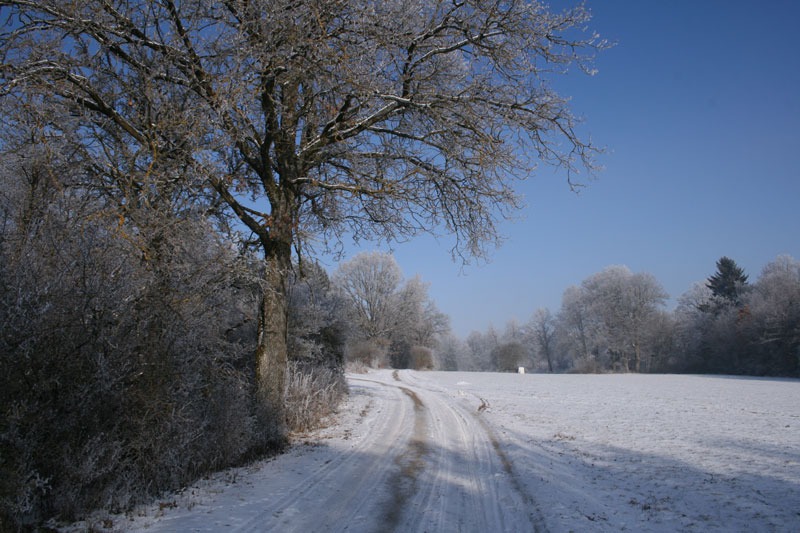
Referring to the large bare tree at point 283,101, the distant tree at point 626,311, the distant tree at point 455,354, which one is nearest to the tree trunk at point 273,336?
the large bare tree at point 283,101

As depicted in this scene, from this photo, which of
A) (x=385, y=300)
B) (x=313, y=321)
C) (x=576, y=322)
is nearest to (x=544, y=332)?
(x=576, y=322)

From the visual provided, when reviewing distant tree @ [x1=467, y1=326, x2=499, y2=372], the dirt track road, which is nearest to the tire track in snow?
the dirt track road

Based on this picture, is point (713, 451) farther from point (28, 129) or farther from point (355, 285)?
point (355, 285)

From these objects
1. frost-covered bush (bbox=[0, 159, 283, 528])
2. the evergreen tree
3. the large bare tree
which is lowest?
frost-covered bush (bbox=[0, 159, 283, 528])

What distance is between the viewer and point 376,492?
434 centimetres

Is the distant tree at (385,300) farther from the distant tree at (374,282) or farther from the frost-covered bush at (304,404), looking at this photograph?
the frost-covered bush at (304,404)

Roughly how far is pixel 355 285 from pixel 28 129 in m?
41.3

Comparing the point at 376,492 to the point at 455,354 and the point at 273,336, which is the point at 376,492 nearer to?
the point at 273,336

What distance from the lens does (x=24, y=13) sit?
4516 mm

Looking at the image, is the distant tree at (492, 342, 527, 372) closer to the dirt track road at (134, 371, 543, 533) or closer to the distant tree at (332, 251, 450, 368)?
the distant tree at (332, 251, 450, 368)

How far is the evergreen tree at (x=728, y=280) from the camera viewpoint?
44.5 m

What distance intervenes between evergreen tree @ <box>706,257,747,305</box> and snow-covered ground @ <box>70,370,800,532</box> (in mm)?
45961

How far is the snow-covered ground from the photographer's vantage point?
3.57m

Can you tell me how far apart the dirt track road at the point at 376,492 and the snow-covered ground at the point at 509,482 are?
0.06 ft
